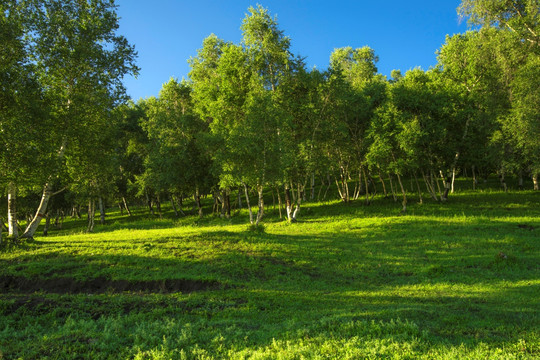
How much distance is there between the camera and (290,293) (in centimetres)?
1222

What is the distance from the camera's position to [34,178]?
762 inches

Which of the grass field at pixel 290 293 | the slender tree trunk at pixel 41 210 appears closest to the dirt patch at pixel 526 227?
the grass field at pixel 290 293

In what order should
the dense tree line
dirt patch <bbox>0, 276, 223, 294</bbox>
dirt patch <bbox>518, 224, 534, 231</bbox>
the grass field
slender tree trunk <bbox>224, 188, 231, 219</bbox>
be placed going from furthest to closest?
slender tree trunk <bbox>224, 188, 231, 219</bbox> → dirt patch <bbox>518, 224, 534, 231</bbox> → the dense tree line → dirt patch <bbox>0, 276, 223, 294</bbox> → the grass field

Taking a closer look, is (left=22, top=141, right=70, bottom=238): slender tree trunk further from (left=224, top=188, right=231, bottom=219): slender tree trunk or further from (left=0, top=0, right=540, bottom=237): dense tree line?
(left=224, top=188, right=231, bottom=219): slender tree trunk

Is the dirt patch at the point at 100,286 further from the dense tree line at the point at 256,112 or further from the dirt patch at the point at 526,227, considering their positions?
the dirt patch at the point at 526,227

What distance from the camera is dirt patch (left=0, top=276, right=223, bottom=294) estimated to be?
43.6 feet

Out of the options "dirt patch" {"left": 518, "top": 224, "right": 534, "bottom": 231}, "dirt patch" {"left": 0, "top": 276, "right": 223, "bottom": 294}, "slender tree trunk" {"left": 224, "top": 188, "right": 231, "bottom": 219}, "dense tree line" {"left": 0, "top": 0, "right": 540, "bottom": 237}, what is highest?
"dense tree line" {"left": 0, "top": 0, "right": 540, "bottom": 237}

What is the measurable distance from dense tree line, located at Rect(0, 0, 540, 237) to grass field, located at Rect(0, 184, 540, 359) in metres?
6.32

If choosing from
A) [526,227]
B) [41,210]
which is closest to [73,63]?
[41,210]

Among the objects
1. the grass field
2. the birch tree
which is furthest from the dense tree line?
the grass field

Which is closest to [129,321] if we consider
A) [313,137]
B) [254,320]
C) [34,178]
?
[254,320]

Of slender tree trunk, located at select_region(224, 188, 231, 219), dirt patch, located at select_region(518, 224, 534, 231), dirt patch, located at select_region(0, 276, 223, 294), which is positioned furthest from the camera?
slender tree trunk, located at select_region(224, 188, 231, 219)

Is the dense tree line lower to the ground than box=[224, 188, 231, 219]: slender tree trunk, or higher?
higher

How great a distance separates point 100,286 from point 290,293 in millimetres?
8205
